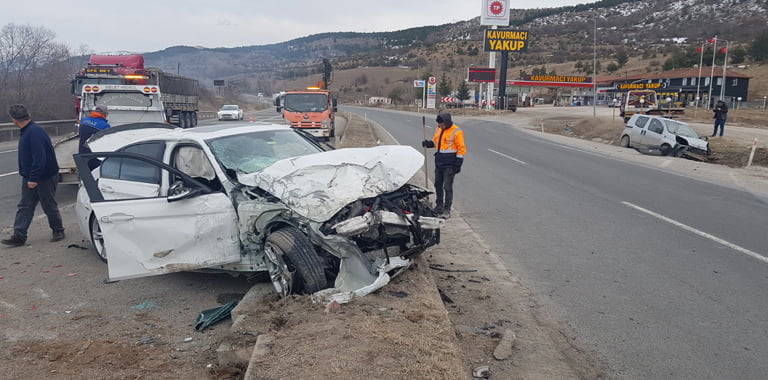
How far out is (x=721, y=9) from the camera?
411 ft

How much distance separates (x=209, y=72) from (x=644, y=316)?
166 meters

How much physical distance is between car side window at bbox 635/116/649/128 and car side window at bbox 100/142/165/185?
1959 centimetres

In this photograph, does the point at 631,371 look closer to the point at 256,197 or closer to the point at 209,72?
the point at 256,197

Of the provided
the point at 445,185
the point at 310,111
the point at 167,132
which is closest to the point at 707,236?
the point at 445,185

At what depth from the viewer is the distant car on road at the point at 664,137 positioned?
18859 mm

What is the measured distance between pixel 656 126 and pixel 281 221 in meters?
19.1

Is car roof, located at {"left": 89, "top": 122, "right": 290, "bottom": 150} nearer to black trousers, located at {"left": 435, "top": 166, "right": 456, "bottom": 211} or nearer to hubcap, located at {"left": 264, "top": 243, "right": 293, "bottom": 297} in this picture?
hubcap, located at {"left": 264, "top": 243, "right": 293, "bottom": 297}

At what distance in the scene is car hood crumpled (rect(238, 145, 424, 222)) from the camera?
15.7ft

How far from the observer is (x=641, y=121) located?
21516mm

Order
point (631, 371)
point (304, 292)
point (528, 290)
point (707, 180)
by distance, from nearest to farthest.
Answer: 1. point (631, 371)
2. point (304, 292)
3. point (528, 290)
4. point (707, 180)

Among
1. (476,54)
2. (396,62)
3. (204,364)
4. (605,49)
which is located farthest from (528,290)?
(396,62)

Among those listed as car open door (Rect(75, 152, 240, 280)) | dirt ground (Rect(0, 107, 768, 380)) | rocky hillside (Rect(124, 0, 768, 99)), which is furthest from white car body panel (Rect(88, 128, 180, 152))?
rocky hillside (Rect(124, 0, 768, 99))

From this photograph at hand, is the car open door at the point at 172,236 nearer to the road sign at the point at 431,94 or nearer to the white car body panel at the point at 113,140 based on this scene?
the white car body panel at the point at 113,140

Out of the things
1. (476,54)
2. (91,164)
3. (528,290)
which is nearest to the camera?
(528,290)
